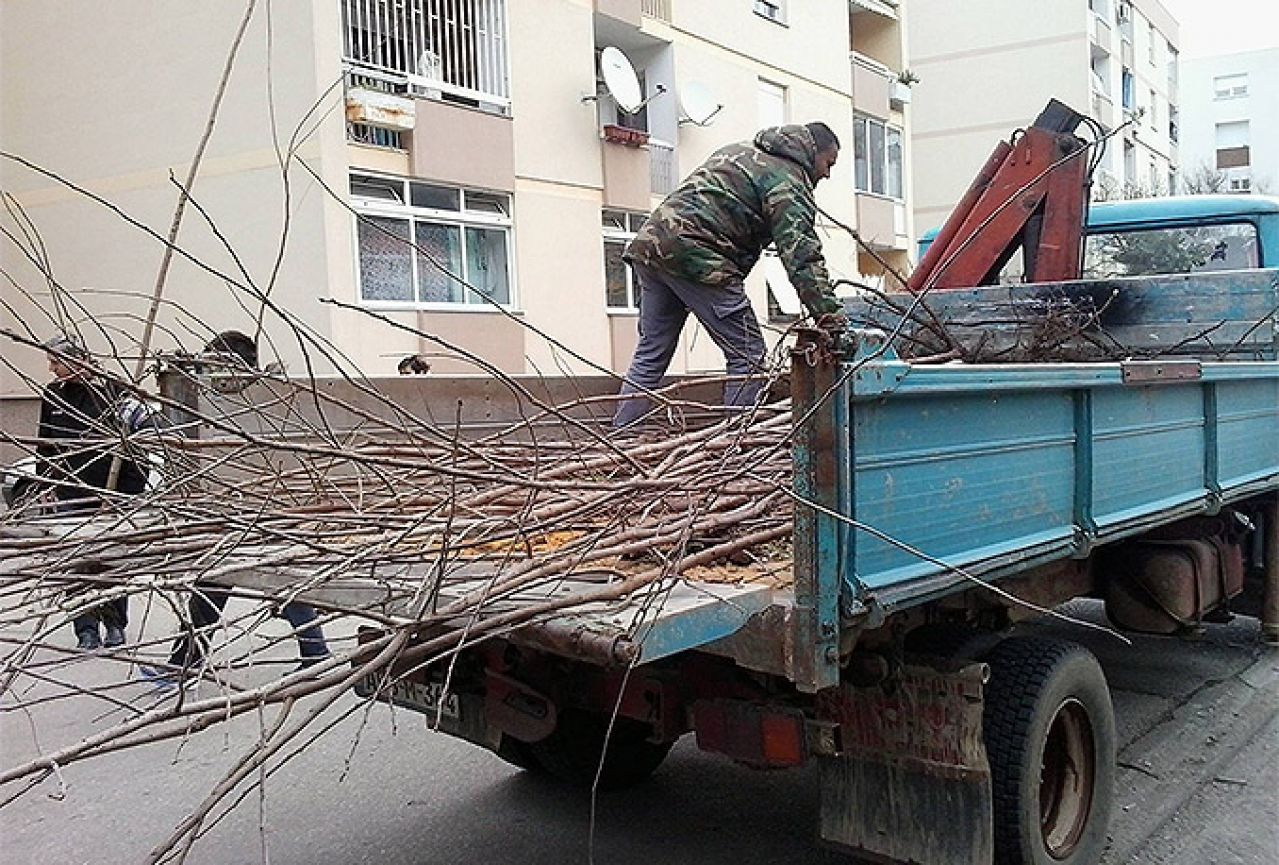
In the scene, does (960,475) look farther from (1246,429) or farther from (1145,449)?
(1246,429)

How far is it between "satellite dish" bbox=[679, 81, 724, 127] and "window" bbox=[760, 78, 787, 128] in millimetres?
2193

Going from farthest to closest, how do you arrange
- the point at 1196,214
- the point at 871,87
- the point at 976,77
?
1. the point at 976,77
2. the point at 871,87
3. the point at 1196,214

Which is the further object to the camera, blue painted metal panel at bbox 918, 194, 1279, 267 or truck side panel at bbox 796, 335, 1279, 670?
blue painted metal panel at bbox 918, 194, 1279, 267

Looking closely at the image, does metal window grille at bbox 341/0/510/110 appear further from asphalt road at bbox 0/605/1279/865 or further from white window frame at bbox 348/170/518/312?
asphalt road at bbox 0/605/1279/865

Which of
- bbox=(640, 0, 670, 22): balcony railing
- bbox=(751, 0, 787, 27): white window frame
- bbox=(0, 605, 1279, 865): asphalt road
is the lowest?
bbox=(0, 605, 1279, 865): asphalt road

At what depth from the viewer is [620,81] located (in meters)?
15.6

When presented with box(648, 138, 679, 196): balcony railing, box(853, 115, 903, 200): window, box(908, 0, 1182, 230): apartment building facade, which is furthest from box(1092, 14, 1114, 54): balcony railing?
box(648, 138, 679, 196): balcony railing

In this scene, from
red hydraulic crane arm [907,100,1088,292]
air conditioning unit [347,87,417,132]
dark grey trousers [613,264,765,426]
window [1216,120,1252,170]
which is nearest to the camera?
dark grey trousers [613,264,765,426]

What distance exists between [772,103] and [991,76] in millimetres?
16366

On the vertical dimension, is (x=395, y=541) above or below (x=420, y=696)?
above

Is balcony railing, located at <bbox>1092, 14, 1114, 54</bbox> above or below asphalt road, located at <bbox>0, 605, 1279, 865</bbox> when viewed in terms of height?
above

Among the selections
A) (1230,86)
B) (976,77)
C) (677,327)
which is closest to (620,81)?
(677,327)

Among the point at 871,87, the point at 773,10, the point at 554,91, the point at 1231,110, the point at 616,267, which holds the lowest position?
the point at 616,267

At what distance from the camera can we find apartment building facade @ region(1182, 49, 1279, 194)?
5272cm
